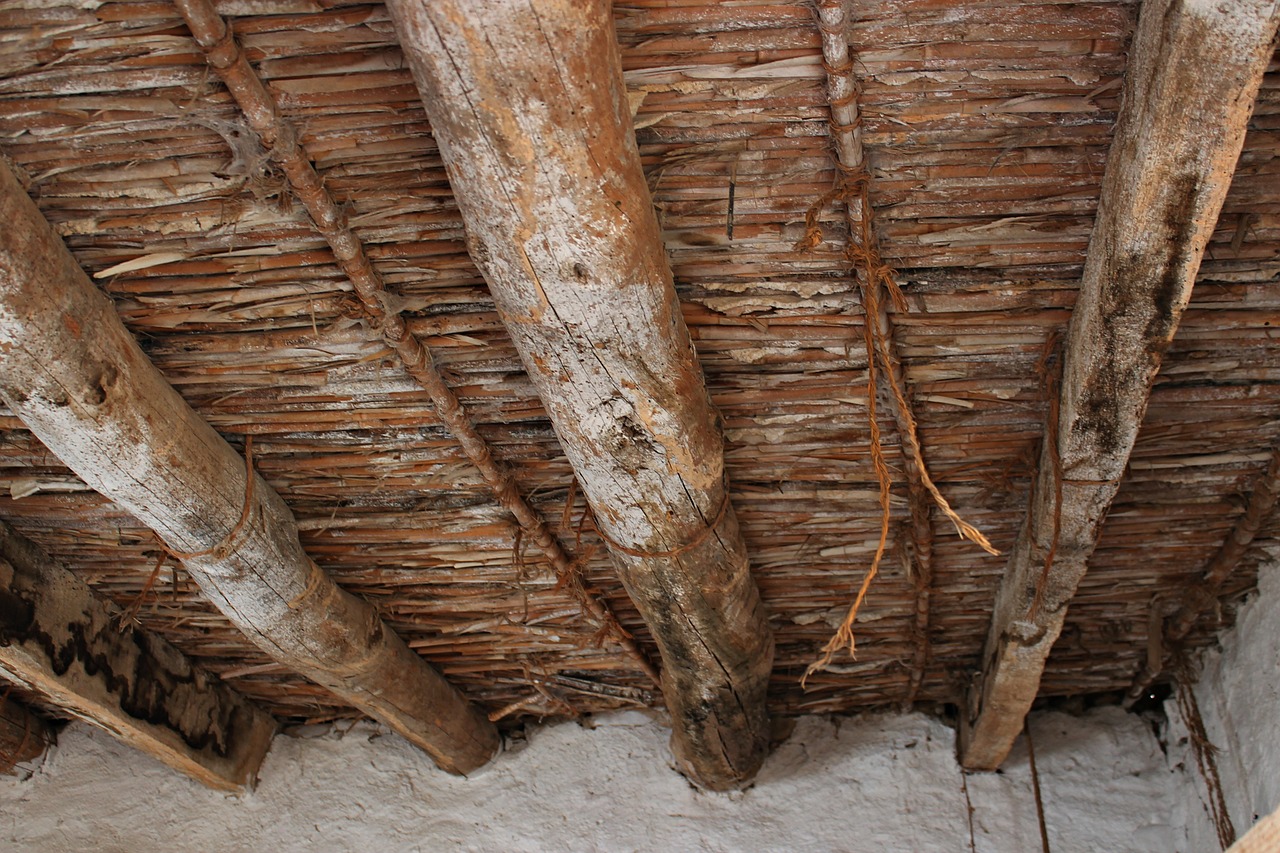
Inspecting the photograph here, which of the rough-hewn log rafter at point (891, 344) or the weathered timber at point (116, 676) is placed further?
the weathered timber at point (116, 676)

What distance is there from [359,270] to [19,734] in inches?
80.3

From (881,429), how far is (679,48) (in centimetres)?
92

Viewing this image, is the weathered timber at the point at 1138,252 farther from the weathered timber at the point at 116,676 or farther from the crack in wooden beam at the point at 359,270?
the weathered timber at the point at 116,676

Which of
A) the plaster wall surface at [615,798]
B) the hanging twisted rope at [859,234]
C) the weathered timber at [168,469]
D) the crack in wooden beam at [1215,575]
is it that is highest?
the hanging twisted rope at [859,234]

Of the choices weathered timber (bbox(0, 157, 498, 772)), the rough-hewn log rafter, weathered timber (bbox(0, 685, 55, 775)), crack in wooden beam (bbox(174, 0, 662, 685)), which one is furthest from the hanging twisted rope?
weathered timber (bbox(0, 685, 55, 775))

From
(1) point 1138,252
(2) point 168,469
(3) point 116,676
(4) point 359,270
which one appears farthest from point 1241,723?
(3) point 116,676

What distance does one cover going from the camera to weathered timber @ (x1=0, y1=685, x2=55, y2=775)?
3.18 metres

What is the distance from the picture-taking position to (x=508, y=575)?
9.09ft

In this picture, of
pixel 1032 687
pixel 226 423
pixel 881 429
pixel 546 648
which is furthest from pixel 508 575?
pixel 1032 687

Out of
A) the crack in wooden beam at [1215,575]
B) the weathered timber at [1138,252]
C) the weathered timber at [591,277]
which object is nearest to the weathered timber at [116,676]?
the weathered timber at [591,277]

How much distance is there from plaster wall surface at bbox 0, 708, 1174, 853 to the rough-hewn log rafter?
11.3 inches

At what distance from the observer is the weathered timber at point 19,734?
3.18 m

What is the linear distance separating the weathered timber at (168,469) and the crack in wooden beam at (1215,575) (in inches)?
71.4

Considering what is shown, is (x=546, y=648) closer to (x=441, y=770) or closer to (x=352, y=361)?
(x=441, y=770)
